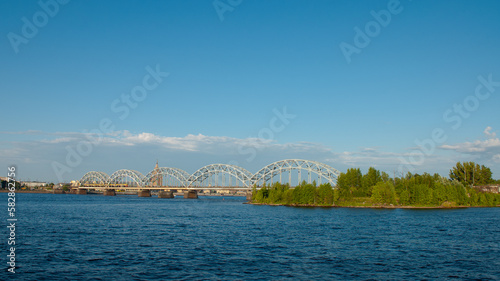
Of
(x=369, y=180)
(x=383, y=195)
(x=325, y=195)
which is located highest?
(x=369, y=180)

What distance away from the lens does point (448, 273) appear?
2723 cm

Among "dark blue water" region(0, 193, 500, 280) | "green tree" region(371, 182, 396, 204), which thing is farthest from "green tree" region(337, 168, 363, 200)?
"dark blue water" region(0, 193, 500, 280)

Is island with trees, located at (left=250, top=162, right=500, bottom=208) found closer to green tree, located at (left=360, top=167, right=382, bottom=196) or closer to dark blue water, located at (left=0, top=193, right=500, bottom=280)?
green tree, located at (left=360, top=167, right=382, bottom=196)

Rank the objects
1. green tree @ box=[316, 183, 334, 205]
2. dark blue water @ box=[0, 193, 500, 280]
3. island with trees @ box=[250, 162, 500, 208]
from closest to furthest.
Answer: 1. dark blue water @ box=[0, 193, 500, 280]
2. island with trees @ box=[250, 162, 500, 208]
3. green tree @ box=[316, 183, 334, 205]

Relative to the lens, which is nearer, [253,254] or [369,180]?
[253,254]

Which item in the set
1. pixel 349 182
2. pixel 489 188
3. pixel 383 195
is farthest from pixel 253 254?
pixel 489 188

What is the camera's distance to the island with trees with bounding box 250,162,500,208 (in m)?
107

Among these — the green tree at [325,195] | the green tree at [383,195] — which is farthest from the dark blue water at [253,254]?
the green tree at [325,195]

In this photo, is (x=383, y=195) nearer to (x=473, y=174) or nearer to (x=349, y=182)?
(x=349, y=182)

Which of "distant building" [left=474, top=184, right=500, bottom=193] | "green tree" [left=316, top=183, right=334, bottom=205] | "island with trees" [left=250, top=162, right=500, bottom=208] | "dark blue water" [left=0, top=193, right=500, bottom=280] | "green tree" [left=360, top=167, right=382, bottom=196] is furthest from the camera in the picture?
"distant building" [left=474, top=184, right=500, bottom=193]

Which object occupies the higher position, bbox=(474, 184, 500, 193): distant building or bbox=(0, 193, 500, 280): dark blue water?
bbox=(474, 184, 500, 193): distant building

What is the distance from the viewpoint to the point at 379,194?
107000 millimetres

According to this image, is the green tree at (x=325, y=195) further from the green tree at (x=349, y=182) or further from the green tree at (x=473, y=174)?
the green tree at (x=473, y=174)

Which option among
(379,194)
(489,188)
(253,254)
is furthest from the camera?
(489,188)
